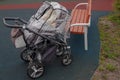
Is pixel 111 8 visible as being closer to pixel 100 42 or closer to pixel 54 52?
pixel 100 42

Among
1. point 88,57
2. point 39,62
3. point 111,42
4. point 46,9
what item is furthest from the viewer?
point 111,42

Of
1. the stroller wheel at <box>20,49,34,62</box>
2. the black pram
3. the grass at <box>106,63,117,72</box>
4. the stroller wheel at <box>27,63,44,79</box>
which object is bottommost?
the grass at <box>106,63,117,72</box>

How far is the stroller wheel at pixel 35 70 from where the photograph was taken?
4827 mm

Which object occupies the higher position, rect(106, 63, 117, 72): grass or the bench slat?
the bench slat

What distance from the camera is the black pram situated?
4781 mm

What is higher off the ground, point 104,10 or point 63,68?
point 104,10

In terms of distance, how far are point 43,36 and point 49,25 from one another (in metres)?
0.23

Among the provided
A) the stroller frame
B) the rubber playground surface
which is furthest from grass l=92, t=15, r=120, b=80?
the stroller frame

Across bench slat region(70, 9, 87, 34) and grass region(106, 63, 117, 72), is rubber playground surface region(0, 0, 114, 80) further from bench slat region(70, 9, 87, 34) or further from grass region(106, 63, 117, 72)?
bench slat region(70, 9, 87, 34)

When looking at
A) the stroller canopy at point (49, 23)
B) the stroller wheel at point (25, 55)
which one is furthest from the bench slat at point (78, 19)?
the stroller wheel at point (25, 55)

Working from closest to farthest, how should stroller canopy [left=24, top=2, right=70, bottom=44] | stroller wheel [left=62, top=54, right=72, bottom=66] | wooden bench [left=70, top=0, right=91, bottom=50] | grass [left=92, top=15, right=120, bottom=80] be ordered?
stroller canopy [left=24, top=2, right=70, bottom=44] < grass [left=92, top=15, right=120, bottom=80] < stroller wheel [left=62, top=54, right=72, bottom=66] < wooden bench [left=70, top=0, right=91, bottom=50]

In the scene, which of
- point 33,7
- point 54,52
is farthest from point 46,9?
point 33,7

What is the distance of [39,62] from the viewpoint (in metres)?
4.84

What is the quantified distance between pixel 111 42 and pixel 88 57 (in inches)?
30.7
